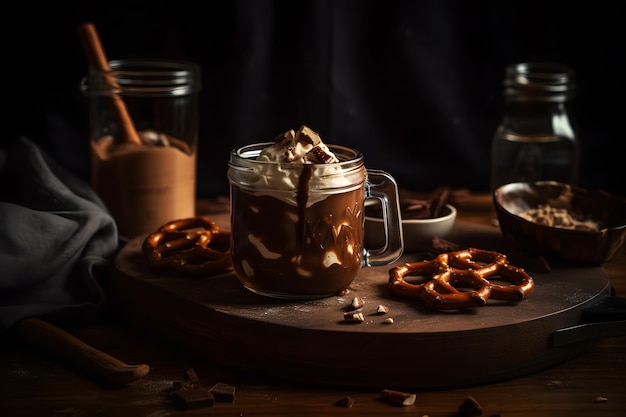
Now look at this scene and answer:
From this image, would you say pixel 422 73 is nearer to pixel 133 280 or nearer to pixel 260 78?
pixel 260 78

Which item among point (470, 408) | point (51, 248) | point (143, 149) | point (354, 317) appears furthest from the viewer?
point (143, 149)

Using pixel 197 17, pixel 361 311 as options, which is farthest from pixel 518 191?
pixel 197 17

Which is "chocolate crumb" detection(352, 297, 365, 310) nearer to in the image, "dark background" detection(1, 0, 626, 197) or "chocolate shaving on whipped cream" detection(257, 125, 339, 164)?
"chocolate shaving on whipped cream" detection(257, 125, 339, 164)

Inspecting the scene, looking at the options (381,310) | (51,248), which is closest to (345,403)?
(381,310)

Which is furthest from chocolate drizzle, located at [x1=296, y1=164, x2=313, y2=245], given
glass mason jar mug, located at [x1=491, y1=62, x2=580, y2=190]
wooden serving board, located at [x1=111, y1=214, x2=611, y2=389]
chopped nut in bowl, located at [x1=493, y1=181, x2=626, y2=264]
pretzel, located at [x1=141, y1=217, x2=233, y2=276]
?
glass mason jar mug, located at [x1=491, y1=62, x2=580, y2=190]

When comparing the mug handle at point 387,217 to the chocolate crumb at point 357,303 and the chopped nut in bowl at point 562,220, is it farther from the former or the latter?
the chopped nut in bowl at point 562,220

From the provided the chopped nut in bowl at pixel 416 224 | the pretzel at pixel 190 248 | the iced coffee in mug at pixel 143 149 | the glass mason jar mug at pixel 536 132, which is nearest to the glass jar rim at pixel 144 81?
the iced coffee in mug at pixel 143 149

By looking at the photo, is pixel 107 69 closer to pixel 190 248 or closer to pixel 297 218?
pixel 190 248
